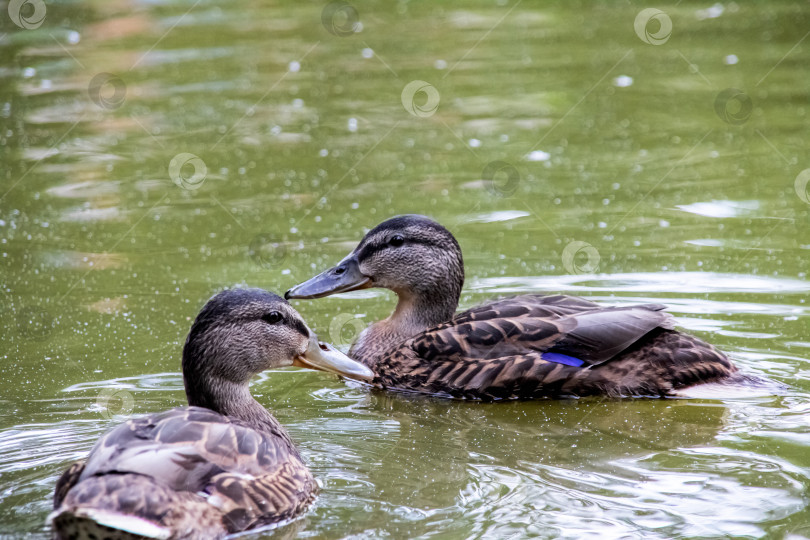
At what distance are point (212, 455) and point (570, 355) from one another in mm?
2716

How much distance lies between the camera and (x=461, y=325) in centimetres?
730

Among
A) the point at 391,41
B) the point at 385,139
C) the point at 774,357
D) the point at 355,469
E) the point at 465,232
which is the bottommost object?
the point at 355,469

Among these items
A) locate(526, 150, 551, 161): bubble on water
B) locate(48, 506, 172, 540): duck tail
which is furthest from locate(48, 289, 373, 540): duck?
locate(526, 150, 551, 161): bubble on water

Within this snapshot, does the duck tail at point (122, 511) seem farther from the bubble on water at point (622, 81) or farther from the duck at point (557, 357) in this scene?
the bubble on water at point (622, 81)

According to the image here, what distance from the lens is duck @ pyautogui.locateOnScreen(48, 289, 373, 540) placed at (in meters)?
4.62

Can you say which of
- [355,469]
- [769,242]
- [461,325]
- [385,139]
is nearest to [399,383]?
[461,325]

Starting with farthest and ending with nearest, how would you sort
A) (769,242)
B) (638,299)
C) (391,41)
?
(391,41)
(769,242)
(638,299)

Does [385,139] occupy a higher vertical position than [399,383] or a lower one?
higher

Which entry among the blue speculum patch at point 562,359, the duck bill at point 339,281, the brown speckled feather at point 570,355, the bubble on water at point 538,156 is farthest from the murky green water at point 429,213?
the duck bill at point 339,281

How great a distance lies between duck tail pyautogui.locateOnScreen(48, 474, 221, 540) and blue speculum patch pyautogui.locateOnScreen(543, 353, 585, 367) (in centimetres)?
289

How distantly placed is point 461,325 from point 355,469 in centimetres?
163

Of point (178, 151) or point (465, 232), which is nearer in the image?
point (465, 232)

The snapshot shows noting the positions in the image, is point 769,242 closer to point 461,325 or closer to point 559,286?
point 559,286

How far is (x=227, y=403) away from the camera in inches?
234
